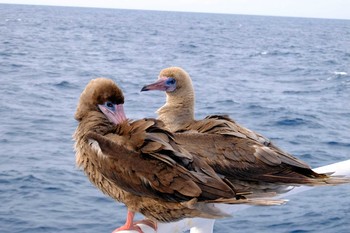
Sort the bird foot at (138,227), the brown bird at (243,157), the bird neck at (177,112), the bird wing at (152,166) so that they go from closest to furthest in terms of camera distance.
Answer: the bird foot at (138,227) < the bird wing at (152,166) < the brown bird at (243,157) < the bird neck at (177,112)

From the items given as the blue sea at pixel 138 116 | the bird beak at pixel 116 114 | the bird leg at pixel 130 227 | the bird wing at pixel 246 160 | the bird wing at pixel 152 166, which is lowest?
the blue sea at pixel 138 116

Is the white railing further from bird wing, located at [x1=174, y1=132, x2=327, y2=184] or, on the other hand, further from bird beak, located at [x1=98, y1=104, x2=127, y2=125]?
bird beak, located at [x1=98, y1=104, x2=127, y2=125]

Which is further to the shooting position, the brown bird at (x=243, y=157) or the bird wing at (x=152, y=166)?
the brown bird at (x=243, y=157)

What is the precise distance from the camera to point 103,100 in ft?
11.5

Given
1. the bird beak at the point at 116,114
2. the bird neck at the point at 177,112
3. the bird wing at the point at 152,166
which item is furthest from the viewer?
the bird neck at the point at 177,112

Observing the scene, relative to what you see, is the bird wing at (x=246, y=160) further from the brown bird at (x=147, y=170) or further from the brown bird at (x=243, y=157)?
the brown bird at (x=147, y=170)

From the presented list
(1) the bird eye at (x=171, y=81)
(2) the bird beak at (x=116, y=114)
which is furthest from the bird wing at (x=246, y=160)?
(1) the bird eye at (x=171, y=81)

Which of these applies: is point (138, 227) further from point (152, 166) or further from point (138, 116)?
point (138, 116)

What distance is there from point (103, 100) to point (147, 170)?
1.86 ft

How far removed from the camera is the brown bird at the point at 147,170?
117 inches

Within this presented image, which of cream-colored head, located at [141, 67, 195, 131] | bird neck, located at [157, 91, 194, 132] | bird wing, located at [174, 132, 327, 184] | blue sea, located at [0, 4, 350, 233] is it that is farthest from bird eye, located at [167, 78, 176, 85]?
blue sea, located at [0, 4, 350, 233]

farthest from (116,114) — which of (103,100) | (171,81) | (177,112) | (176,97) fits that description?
(171,81)

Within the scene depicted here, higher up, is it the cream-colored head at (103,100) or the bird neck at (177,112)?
the cream-colored head at (103,100)

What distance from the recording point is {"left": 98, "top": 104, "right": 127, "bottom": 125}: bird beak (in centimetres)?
338
